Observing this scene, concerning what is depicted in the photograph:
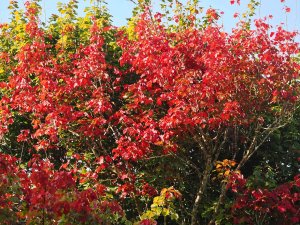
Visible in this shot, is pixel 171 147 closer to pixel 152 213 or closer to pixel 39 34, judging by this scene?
pixel 152 213

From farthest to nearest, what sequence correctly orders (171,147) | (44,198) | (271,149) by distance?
(271,149)
(171,147)
(44,198)

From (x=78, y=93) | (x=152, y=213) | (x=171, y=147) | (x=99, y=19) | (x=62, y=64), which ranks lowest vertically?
(x=152, y=213)

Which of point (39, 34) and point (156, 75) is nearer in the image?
point (156, 75)

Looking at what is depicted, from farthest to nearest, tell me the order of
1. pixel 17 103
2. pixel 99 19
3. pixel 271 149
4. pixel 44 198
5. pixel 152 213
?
1. pixel 99 19
2. pixel 271 149
3. pixel 17 103
4. pixel 152 213
5. pixel 44 198

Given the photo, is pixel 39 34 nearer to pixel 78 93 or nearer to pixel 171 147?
pixel 78 93

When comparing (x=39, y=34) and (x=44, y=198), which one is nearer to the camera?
(x=44, y=198)

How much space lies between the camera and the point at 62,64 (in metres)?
10.4

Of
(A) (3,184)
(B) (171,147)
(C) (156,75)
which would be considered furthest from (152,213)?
(A) (3,184)

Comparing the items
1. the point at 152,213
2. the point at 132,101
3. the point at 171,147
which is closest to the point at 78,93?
the point at 132,101

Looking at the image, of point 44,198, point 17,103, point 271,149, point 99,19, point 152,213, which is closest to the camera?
point 44,198

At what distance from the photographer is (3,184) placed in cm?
536

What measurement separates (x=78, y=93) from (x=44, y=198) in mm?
4533

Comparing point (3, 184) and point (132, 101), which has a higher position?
point (132, 101)

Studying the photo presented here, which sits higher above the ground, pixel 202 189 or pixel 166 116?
pixel 166 116
